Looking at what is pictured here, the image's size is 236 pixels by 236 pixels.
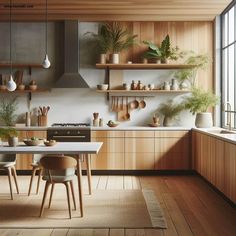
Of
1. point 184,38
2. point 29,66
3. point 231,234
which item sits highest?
point 184,38

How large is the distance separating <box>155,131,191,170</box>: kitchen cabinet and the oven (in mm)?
1227

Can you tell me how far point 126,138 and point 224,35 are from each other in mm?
2533

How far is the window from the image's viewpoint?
652 cm

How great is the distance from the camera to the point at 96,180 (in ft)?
21.6

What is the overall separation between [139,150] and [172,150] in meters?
0.57

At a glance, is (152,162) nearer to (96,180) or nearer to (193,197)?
(96,180)

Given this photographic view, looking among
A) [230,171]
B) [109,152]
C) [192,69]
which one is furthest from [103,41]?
[230,171]

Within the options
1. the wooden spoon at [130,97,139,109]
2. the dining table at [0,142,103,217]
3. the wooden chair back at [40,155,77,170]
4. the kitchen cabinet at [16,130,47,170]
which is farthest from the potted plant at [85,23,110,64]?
the wooden chair back at [40,155,77,170]

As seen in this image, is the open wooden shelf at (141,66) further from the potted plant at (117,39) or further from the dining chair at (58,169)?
the dining chair at (58,169)

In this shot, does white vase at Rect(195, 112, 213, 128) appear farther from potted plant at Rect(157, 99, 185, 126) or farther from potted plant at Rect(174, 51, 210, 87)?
potted plant at Rect(174, 51, 210, 87)

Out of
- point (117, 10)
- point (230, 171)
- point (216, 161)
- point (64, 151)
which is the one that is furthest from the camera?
point (117, 10)

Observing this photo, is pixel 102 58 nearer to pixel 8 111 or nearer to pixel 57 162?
pixel 8 111

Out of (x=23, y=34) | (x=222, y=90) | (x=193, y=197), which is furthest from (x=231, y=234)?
(x=23, y=34)

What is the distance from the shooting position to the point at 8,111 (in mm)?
7496
